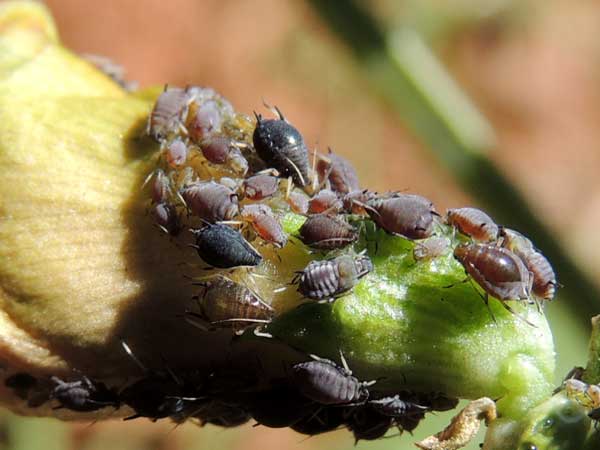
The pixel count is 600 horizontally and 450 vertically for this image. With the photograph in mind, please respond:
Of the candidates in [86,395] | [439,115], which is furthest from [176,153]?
[439,115]

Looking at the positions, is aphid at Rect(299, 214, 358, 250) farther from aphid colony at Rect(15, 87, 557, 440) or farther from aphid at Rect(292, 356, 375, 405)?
aphid at Rect(292, 356, 375, 405)

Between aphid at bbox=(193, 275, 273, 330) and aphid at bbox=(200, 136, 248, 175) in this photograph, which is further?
aphid at bbox=(200, 136, 248, 175)

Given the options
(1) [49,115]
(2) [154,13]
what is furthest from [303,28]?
(1) [49,115]

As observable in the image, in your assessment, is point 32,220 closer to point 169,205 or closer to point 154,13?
point 169,205

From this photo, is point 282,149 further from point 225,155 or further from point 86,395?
point 86,395

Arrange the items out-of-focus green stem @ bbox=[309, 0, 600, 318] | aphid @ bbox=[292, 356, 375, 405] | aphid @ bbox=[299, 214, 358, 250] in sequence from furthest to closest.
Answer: out-of-focus green stem @ bbox=[309, 0, 600, 318]
aphid @ bbox=[299, 214, 358, 250]
aphid @ bbox=[292, 356, 375, 405]

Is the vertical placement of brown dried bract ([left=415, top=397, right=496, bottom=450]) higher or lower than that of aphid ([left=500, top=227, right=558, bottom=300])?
lower

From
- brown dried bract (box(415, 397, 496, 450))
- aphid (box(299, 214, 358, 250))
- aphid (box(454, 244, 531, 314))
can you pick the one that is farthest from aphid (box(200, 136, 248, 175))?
brown dried bract (box(415, 397, 496, 450))

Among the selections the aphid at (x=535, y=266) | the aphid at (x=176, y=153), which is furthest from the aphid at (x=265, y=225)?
the aphid at (x=535, y=266)
